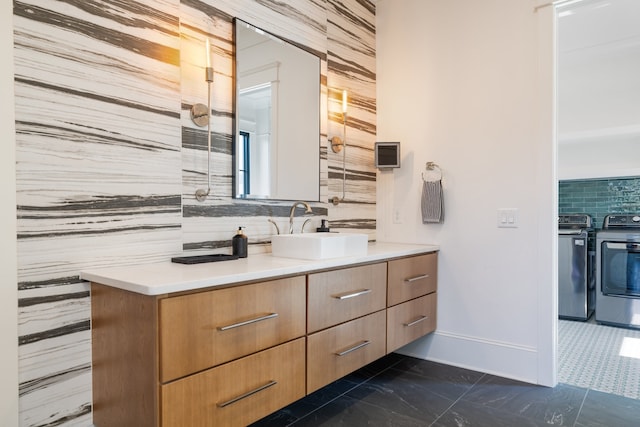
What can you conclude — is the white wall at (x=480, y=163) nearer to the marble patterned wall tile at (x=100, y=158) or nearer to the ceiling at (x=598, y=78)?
the ceiling at (x=598, y=78)

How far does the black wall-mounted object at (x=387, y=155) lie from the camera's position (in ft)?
9.84

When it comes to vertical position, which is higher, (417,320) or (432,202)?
(432,202)

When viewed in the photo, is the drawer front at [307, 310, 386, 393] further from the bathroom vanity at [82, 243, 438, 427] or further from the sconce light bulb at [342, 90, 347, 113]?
the sconce light bulb at [342, 90, 347, 113]

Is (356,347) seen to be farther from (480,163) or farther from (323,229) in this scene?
(480,163)

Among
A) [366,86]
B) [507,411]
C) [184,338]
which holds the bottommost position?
[507,411]

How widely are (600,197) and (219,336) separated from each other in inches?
175

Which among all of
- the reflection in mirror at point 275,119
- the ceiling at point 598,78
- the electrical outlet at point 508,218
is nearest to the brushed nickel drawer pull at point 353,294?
the reflection in mirror at point 275,119

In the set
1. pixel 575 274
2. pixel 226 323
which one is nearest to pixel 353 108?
pixel 226 323

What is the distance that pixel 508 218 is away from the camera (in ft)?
8.63

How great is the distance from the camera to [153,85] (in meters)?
1.82

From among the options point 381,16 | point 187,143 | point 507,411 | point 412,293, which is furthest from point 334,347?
point 381,16

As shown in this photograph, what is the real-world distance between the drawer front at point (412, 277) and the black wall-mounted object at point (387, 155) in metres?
0.71

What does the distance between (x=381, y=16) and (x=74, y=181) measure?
2.59 meters

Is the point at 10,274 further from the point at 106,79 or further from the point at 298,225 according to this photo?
the point at 298,225
